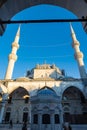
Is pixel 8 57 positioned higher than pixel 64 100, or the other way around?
pixel 8 57

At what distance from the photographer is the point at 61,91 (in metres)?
24.2

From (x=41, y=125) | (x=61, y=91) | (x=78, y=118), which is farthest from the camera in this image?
(x=61, y=91)

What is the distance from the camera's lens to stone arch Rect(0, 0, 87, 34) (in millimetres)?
3256

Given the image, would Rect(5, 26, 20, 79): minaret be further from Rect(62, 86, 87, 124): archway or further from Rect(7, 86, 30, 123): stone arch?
Rect(62, 86, 87, 124): archway

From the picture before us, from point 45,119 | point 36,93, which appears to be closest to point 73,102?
point 36,93

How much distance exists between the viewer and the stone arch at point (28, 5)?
10.7ft

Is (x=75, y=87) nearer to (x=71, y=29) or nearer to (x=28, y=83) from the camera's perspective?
(x=28, y=83)

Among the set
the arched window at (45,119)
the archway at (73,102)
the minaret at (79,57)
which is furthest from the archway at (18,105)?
the arched window at (45,119)

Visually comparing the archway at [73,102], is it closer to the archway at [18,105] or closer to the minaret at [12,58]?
the archway at [18,105]

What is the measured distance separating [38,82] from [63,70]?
14.7 m

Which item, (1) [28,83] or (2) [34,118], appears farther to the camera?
(1) [28,83]

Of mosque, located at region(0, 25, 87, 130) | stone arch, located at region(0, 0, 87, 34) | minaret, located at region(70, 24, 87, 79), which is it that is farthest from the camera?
minaret, located at region(70, 24, 87, 79)

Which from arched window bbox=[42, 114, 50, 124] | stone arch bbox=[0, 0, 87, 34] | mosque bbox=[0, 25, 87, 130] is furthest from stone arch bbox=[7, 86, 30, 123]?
stone arch bbox=[0, 0, 87, 34]

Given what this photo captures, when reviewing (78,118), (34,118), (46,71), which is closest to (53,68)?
(46,71)
